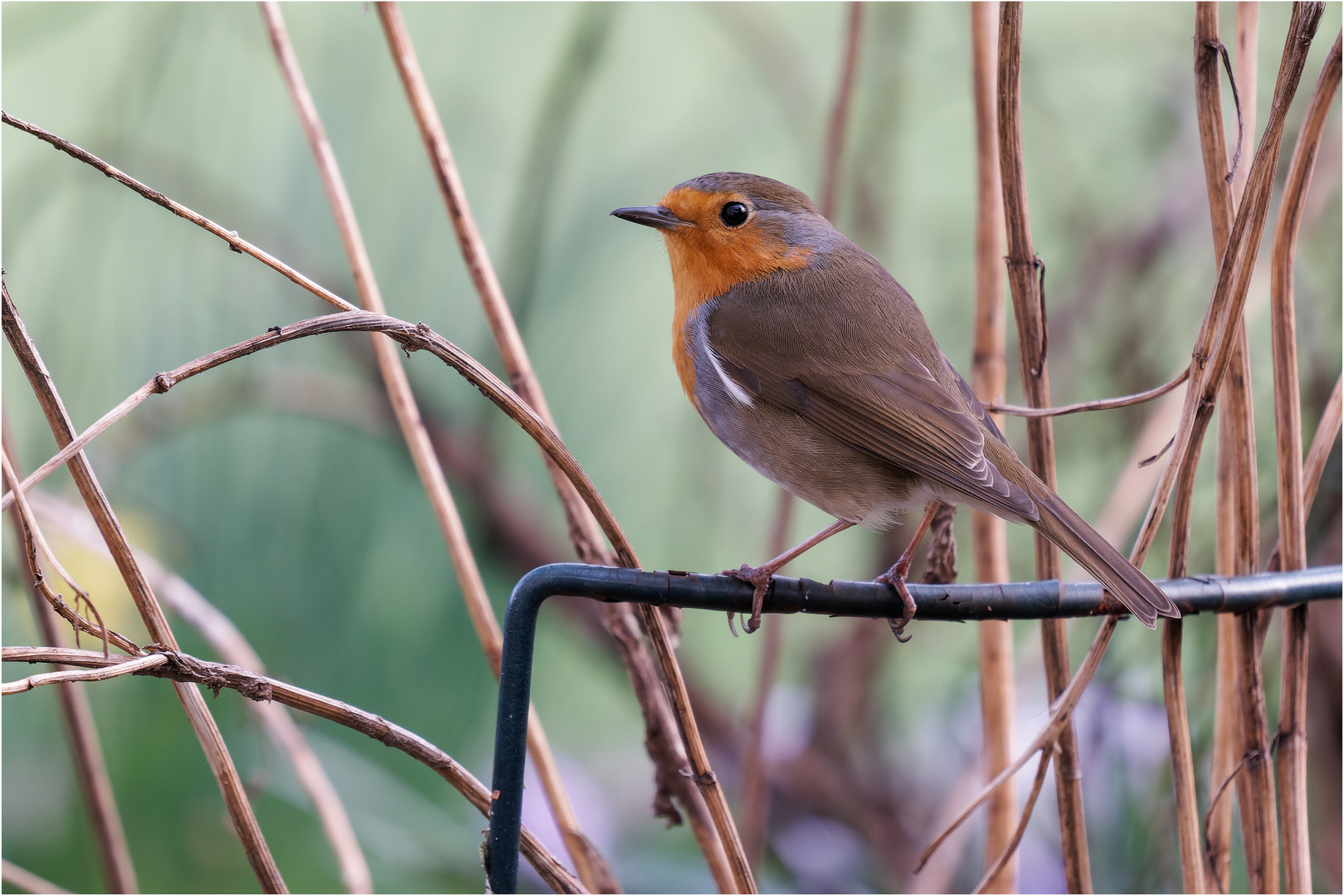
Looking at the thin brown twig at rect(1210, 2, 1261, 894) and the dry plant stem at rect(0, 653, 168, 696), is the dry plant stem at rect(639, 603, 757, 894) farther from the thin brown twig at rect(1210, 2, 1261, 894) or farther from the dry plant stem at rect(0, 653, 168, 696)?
the thin brown twig at rect(1210, 2, 1261, 894)

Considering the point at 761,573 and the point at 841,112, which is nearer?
the point at 761,573

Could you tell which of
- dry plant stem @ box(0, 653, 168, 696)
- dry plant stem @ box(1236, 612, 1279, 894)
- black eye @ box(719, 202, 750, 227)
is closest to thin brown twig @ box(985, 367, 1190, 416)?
dry plant stem @ box(1236, 612, 1279, 894)

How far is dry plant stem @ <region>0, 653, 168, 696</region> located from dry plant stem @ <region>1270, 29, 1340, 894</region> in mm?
1089

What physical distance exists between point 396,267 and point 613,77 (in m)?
0.76

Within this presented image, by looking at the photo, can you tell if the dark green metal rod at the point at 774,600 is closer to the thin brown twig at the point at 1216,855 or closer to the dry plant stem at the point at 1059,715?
the dry plant stem at the point at 1059,715

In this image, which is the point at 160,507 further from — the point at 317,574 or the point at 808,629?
the point at 808,629

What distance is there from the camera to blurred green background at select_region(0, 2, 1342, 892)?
1977mm

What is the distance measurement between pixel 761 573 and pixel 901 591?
0.72 ft

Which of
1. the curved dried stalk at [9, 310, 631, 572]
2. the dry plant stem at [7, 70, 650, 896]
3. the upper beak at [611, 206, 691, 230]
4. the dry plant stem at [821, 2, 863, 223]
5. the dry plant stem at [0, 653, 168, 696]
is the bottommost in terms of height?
the dry plant stem at [0, 653, 168, 696]

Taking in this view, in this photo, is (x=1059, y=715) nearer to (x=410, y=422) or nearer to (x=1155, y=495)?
(x=1155, y=495)

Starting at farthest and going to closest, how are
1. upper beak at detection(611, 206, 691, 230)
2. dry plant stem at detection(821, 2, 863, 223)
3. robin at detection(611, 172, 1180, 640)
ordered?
upper beak at detection(611, 206, 691, 230) → dry plant stem at detection(821, 2, 863, 223) → robin at detection(611, 172, 1180, 640)

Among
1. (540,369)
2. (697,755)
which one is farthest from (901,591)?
(540,369)

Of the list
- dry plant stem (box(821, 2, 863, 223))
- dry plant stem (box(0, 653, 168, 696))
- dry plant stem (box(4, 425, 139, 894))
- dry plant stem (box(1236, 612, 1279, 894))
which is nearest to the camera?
dry plant stem (box(0, 653, 168, 696))

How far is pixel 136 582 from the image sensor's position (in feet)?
2.62
